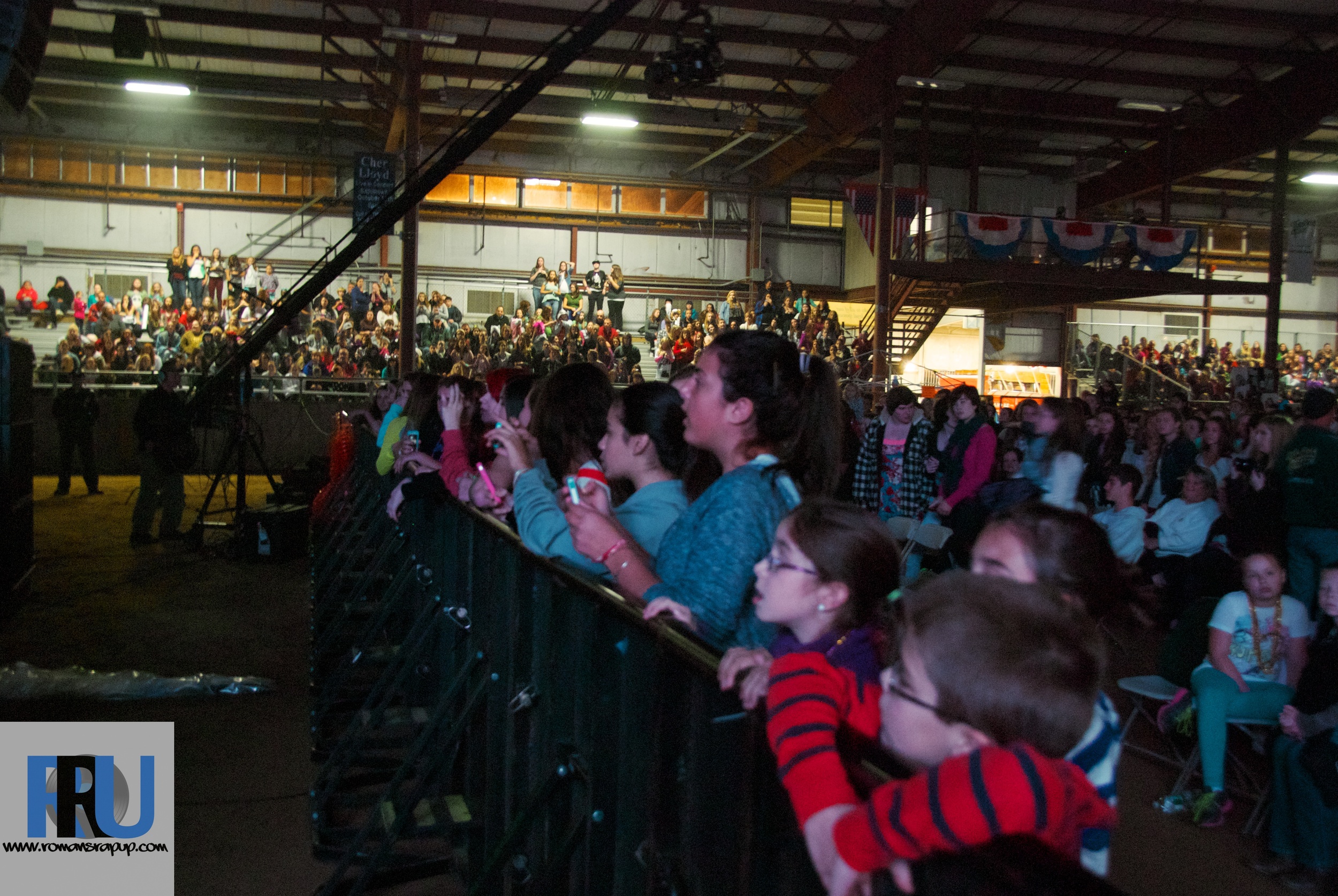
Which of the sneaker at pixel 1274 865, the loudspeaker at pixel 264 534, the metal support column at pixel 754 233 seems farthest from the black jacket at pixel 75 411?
the metal support column at pixel 754 233

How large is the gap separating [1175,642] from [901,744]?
4186 millimetres

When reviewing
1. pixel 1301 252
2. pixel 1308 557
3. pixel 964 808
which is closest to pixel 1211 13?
pixel 1301 252

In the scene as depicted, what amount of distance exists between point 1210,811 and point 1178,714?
0.60m

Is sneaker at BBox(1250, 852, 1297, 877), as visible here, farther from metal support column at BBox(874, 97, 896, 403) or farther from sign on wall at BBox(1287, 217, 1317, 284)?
sign on wall at BBox(1287, 217, 1317, 284)

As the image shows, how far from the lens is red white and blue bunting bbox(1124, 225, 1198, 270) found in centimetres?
2059

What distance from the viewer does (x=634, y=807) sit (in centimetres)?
193

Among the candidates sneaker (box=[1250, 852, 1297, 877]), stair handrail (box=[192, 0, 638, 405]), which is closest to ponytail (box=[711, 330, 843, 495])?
sneaker (box=[1250, 852, 1297, 877])

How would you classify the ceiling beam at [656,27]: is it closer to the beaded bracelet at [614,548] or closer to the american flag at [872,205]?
the american flag at [872,205]

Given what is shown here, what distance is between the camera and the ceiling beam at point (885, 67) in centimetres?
1545

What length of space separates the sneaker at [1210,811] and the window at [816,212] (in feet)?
79.7

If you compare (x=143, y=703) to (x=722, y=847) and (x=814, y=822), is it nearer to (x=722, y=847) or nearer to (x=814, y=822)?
(x=722, y=847)

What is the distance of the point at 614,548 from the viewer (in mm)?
2232

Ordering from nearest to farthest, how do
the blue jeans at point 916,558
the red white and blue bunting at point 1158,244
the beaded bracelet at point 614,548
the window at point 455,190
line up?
1. the beaded bracelet at point 614,548
2. the blue jeans at point 916,558
3. the red white and blue bunting at point 1158,244
4. the window at point 455,190

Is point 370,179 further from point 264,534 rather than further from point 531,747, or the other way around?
point 531,747
